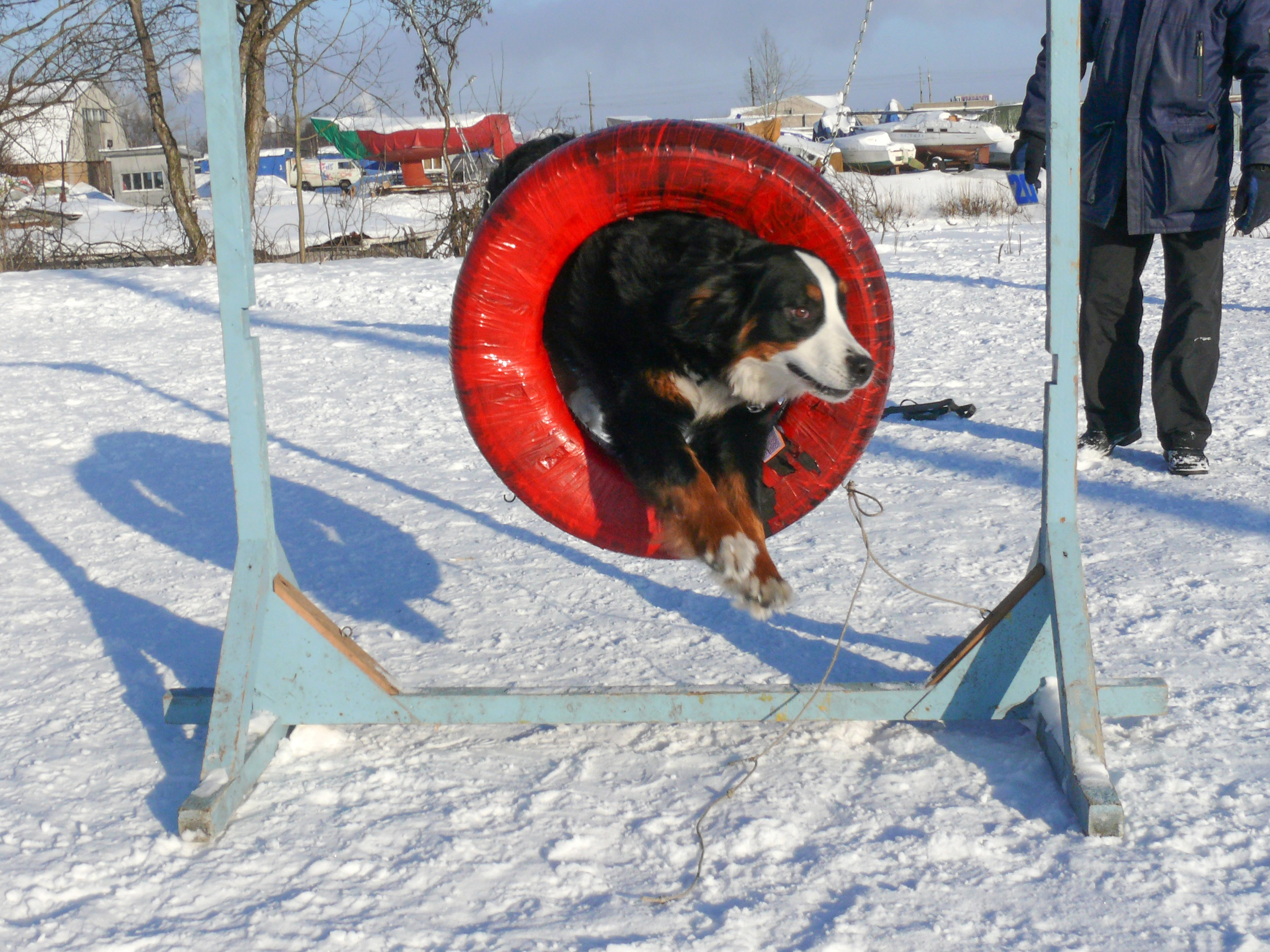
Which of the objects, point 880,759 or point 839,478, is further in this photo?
point 839,478

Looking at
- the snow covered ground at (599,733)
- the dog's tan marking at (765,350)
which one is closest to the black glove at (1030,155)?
the snow covered ground at (599,733)

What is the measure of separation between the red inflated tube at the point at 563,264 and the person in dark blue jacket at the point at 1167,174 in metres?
1.49

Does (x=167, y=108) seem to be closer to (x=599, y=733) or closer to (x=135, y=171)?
(x=599, y=733)

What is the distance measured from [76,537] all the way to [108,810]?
2007mm

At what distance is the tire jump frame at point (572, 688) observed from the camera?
200cm

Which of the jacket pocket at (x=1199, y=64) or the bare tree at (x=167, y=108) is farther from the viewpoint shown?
the bare tree at (x=167, y=108)

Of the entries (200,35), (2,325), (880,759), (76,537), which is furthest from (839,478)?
(2,325)

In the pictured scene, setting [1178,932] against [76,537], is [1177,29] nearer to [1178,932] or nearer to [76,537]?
[1178,932]

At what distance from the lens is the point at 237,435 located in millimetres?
2146

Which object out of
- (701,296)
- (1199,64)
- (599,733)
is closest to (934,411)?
(1199,64)

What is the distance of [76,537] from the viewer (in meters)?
3.67

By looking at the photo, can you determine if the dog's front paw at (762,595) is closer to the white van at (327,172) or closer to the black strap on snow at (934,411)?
the black strap on snow at (934,411)

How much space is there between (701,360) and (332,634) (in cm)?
98

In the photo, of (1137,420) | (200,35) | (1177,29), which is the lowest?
(1137,420)
